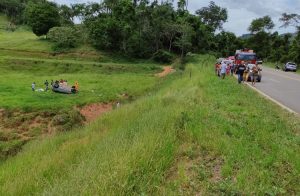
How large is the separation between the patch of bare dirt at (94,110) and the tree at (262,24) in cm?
7980

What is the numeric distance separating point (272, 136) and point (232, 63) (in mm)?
31140

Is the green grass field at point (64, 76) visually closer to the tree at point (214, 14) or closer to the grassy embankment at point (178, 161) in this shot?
the grassy embankment at point (178, 161)

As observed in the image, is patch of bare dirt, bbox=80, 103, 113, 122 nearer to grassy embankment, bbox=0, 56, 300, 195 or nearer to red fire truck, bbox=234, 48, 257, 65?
grassy embankment, bbox=0, 56, 300, 195

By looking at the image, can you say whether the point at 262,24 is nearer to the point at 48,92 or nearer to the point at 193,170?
the point at 48,92

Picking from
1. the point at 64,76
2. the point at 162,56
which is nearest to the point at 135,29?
the point at 162,56

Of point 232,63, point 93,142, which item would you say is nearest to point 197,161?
point 93,142

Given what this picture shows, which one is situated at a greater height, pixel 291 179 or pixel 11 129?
pixel 291 179

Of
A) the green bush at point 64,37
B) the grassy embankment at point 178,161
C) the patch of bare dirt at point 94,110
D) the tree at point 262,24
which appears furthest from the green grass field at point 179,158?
the tree at point 262,24

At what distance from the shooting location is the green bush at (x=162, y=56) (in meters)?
62.3

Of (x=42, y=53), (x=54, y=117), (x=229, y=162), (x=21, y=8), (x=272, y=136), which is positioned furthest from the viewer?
(x=21, y=8)

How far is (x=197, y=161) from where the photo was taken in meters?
8.02

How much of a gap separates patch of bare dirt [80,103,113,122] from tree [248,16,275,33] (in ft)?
262

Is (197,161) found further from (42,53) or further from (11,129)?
(42,53)

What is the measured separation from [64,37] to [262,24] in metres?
57.2
